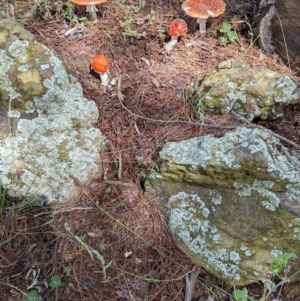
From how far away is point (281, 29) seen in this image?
12.3 ft

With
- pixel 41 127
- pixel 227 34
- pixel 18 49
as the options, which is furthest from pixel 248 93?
pixel 18 49

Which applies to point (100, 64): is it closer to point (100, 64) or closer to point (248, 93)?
point (100, 64)

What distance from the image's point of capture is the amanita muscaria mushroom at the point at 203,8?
370 cm

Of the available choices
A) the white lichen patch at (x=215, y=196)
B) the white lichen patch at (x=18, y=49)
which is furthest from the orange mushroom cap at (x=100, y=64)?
the white lichen patch at (x=215, y=196)

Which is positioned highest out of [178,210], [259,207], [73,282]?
[259,207]

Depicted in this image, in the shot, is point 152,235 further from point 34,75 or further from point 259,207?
point 34,75

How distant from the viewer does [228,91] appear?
320 cm

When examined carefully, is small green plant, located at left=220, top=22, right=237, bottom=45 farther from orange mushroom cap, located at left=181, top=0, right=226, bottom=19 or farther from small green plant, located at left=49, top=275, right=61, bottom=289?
small green plant, located at left=49, top=275, right=61, bottom=289

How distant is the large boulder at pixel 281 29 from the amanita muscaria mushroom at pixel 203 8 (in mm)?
510

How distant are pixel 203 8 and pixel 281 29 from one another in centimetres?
86

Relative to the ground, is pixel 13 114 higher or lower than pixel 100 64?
lower

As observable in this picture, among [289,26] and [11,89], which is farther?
[289,26]

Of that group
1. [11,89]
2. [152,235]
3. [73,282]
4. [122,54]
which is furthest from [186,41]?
[73,282]

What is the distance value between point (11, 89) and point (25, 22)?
1204 mm
